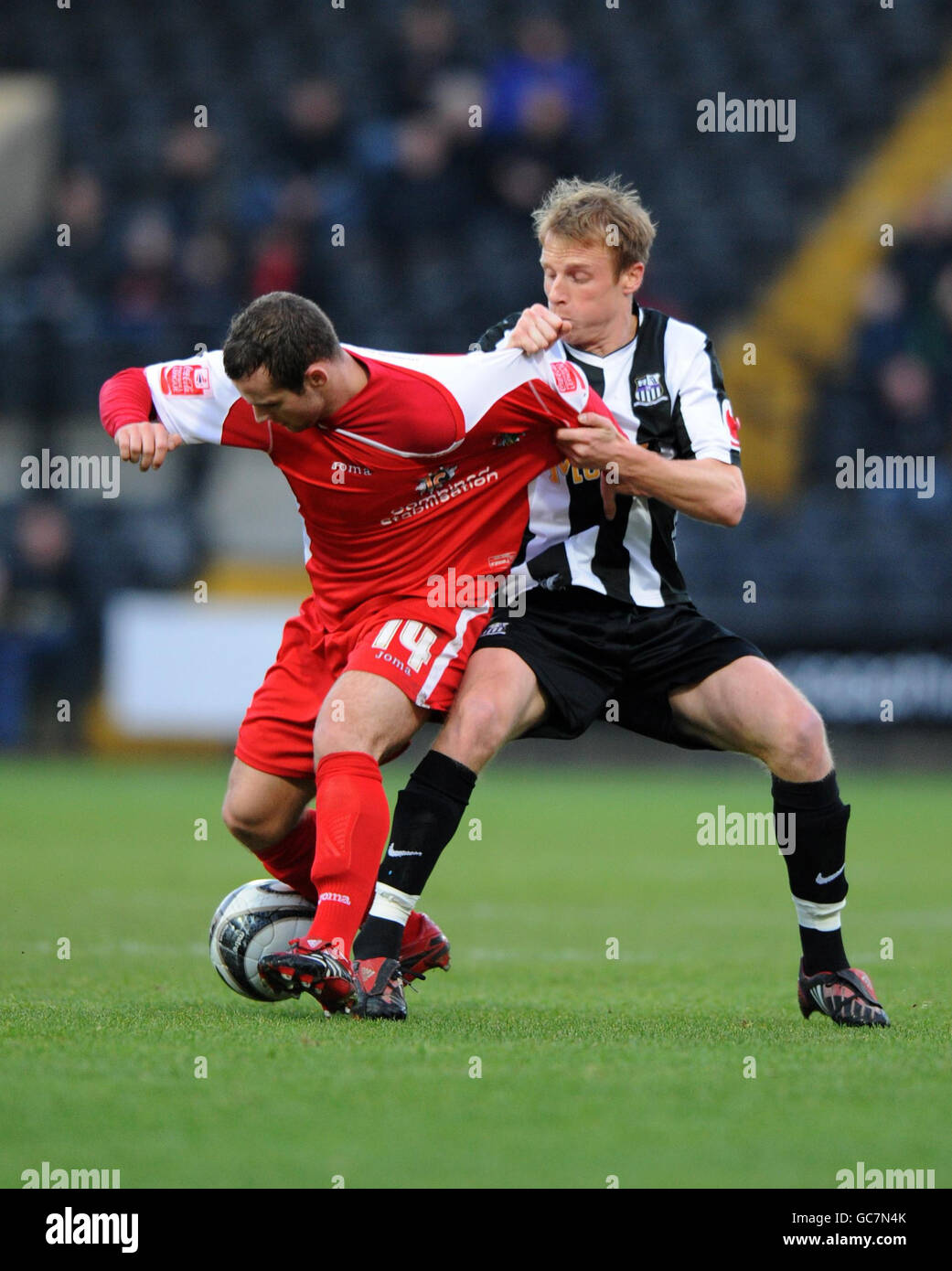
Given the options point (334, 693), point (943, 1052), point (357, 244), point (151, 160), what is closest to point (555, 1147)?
point (943, 1052)

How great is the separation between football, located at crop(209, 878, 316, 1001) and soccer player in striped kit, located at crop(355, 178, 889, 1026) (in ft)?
1.12

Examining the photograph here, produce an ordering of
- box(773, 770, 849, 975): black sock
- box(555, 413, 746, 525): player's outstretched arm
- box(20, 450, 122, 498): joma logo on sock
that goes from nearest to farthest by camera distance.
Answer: box(555, 413, 746, 525): player's outstretched arm → box(773, 770, 849, 975): black sock → box(20, 450, 122, 498): joma logo on sock

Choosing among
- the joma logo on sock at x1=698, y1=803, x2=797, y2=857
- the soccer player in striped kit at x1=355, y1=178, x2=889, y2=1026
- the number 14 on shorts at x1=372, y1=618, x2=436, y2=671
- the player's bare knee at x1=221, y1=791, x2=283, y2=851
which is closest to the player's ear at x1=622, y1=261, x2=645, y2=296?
the soccer player in striped kit at x1=355, y1=178, x2=889, y2=1026

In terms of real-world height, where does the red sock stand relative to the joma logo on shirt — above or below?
below

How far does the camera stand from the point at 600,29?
18.9 metres

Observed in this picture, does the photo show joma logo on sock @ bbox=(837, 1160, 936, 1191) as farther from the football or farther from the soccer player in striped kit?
the football

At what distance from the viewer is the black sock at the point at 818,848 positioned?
4.72 m

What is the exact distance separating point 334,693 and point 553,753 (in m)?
9.94

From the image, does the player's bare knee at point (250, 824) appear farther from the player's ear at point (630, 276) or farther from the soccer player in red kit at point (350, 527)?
the player's ear at point (630, 276)

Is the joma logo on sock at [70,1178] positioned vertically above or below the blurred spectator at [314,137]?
below

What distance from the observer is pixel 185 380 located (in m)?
4.74

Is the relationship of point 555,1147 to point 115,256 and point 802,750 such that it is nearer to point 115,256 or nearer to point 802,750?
point 802,750

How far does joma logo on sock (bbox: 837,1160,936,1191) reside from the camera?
3.04m

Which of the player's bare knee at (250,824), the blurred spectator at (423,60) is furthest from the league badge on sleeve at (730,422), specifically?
the blurred spectator at (423,60)
